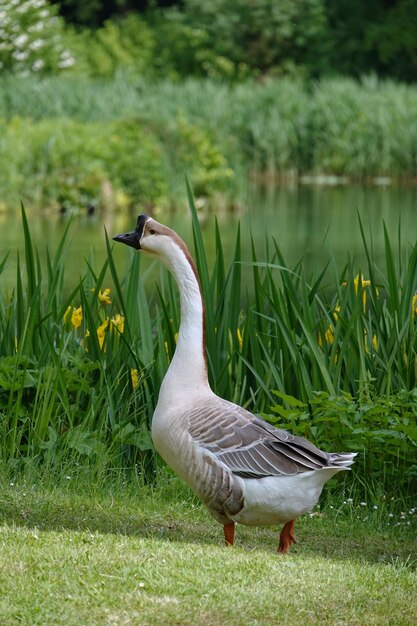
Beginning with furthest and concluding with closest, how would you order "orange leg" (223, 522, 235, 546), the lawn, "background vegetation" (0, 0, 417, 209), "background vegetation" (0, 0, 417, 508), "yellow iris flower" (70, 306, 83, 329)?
"background vegetation" (0, 0, 417, 209) → "yellow iris flower" (70, 306, 83, 329) → "background vegetation" (0, 0, 417, 508) → "orange leg" (223, 522, 235, 546) → the lawn

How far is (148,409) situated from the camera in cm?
668

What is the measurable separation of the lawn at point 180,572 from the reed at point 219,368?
68cm

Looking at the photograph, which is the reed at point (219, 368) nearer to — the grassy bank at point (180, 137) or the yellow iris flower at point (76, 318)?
the yellow iris flower at point (76, 318)

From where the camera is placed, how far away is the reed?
6410 mm

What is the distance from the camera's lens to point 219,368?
22.4 ft

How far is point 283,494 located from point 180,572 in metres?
0.72

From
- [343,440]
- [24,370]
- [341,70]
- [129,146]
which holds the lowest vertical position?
[341,70]

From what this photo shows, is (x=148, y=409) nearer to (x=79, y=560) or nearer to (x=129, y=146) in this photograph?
(x=79, y=560)

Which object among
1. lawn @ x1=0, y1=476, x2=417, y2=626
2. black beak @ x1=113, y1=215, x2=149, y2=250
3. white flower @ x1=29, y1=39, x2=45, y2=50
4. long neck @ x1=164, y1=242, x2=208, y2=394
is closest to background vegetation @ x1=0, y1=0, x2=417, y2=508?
white flower @ x1=29, y1=39, x2=45, y2=50

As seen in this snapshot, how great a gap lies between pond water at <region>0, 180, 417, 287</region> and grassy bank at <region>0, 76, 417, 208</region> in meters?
0.66

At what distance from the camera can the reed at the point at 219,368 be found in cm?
641

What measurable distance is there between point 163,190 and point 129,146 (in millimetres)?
1051

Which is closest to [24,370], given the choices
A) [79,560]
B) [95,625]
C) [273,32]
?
[79,560]

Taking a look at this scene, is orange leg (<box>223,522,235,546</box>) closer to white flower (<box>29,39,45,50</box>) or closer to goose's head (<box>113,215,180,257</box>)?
goose's head (<box>113,215,180,257</box>)
